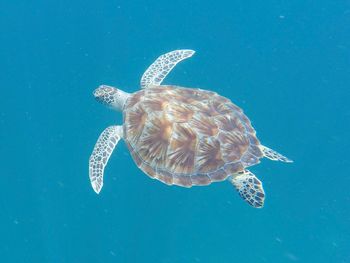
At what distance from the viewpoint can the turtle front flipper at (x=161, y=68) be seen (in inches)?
309

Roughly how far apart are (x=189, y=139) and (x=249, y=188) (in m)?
1.20

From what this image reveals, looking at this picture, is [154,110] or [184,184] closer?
[184,184]

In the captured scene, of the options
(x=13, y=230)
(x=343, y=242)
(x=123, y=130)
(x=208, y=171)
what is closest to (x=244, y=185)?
(x=208, y=171)

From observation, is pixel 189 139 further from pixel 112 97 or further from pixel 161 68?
pixel 161 68

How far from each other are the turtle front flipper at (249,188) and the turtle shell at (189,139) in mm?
260

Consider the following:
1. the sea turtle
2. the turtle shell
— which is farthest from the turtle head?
the turtle shell

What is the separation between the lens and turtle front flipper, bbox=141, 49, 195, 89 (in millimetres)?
7859

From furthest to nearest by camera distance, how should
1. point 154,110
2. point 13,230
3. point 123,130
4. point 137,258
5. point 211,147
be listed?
point 13,230, point 137,258, point 123,130, point 154,110, point 211,147

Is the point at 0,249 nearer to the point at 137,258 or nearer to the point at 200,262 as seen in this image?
the point at 137,258

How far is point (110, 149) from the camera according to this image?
7.07 metres

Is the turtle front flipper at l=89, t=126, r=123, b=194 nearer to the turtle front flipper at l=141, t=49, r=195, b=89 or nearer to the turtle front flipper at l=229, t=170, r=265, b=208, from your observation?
the turtle front flipper at l=141, t=49, r=195, b=89

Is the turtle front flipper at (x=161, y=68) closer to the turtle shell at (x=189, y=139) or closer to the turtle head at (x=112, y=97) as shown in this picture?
the turtle head at (x=112, y=97)

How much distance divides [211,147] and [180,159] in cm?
54

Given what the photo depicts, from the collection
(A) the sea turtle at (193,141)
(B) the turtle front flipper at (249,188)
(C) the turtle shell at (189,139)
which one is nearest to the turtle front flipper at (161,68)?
(A) the sea turtle at (193,141)
